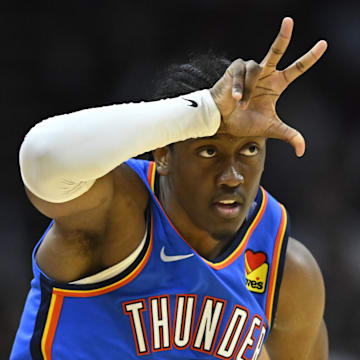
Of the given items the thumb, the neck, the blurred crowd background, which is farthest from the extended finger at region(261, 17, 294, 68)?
the blurred crowd background

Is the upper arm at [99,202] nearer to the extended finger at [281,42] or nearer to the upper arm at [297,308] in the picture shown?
the extended finger at [281,42]

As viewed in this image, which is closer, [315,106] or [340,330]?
[340,330]

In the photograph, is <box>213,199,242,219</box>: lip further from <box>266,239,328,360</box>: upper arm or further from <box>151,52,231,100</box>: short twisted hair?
<box>266,239,328,360</box>: upper arm

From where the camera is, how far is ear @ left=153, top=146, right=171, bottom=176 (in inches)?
73.2

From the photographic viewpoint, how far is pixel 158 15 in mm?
3713

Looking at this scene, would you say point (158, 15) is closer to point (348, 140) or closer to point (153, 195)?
point (348, 140)

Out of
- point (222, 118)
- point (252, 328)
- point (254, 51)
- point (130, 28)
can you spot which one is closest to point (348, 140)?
point (254, 51)

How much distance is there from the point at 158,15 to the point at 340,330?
1.78 m

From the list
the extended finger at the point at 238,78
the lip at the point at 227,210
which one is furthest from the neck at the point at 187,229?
the extended finger at the point at 238,78

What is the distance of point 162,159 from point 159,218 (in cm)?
15

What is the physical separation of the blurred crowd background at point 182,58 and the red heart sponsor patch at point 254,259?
1398 mm

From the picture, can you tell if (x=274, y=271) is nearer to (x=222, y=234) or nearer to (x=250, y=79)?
(x=222, y=234)

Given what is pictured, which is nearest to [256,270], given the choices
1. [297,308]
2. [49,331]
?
[297,308]

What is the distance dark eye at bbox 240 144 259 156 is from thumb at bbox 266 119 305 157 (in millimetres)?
134
